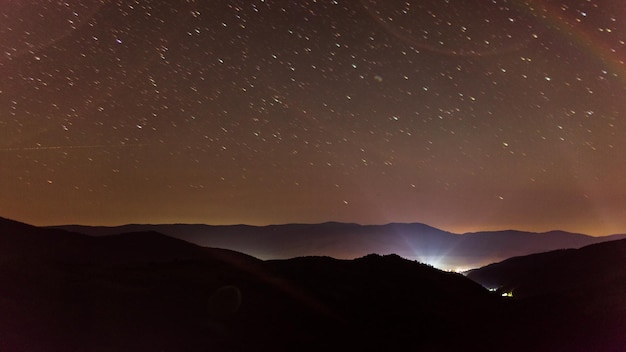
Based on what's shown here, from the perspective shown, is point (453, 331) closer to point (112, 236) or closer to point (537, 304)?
point (537, 304)

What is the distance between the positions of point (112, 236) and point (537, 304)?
187 ft

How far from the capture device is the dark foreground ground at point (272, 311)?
1325 centimetres

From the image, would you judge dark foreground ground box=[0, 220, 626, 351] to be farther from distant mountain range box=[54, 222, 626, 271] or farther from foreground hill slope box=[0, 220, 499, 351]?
distant mountain range box=[54, 222, 626, 271]

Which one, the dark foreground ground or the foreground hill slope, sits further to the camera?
the foreground hill slope

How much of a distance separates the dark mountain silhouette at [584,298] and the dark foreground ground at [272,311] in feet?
0.25

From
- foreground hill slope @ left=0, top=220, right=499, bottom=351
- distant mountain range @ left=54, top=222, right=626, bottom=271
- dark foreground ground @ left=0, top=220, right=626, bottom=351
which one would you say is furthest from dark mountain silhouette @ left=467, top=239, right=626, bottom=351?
distant mountain range @ left=54, top=222, right=626, bottom=271

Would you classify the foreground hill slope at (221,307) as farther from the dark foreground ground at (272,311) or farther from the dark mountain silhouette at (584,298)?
the dark mountain silhouette at (584,298)

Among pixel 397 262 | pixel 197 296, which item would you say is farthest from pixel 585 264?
pixel 197 296

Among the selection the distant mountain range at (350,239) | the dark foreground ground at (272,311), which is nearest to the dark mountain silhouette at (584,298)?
the dark foreground ground at (272,311)

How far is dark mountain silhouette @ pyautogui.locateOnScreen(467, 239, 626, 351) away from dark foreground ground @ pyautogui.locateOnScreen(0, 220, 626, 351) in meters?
0.08

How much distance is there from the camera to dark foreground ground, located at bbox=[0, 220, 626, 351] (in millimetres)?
13250

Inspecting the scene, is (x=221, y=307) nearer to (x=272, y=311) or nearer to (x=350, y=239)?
(x=272, y=311)

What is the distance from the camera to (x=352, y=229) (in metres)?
176

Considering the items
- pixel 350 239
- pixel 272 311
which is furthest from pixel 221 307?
pixel 350 239
